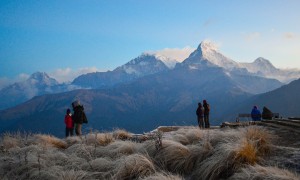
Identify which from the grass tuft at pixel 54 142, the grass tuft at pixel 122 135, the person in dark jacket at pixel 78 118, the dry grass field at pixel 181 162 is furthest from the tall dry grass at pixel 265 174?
the person in dark jacket at pixel 78 118

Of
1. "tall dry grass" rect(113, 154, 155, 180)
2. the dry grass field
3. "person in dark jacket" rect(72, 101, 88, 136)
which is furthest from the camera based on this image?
"person in dark jacket" rect(72, 101, 88, 136)

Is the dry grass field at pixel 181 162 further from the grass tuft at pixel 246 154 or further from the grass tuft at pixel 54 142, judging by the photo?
the grass tuft at pixel 54 142

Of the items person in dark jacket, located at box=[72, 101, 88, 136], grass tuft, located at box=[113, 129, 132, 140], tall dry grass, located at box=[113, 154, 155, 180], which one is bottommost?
tall dry grass, located at box=[113, 154, 155, 180]

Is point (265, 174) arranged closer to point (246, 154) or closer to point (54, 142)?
point (246, 154)

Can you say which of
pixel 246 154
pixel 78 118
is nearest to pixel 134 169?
pixel 246 154

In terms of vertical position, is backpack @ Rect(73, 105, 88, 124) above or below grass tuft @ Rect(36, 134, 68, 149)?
above

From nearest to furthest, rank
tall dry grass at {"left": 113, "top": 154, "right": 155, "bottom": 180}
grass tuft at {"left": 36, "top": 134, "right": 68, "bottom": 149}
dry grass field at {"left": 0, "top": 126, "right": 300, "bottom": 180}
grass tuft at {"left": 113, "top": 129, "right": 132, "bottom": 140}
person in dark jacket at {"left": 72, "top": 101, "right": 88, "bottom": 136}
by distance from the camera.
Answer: dry grass field at {"left": 0, "top": 126, "right": 300, "bottom": 180}
tall dry grass at {"left": 113, "top": 154, "right": 155, "bottom": 180}
grass tuft at {"left": 36, "top": 134, "right": 68, "bottom": 149}
grass tuft at {"left": 113, "top": 129, "right": 132, "bottom": 140}
person in dark jacket at {"left": 72, "top": 101, "right": 88, "bottom": 136}

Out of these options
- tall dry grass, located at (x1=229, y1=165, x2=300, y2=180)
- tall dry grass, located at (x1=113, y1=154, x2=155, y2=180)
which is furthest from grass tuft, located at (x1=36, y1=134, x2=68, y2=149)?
tall dry grass, located at (x1=229, y1=165, x2=300, y2=180)

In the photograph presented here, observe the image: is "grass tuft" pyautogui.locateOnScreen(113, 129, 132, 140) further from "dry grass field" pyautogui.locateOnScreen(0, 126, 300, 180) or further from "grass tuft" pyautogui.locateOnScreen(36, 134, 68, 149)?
"dry grass field" pyautogui.locateOnScreen(0, 126, 300, 180)

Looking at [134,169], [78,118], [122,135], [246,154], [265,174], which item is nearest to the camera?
[265,174]

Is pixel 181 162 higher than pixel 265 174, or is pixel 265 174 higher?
pixel 265 174

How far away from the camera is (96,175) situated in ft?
22.7

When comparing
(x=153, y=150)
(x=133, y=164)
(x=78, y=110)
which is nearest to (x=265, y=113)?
(x=78, y=110)

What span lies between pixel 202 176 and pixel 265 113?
14926mm
